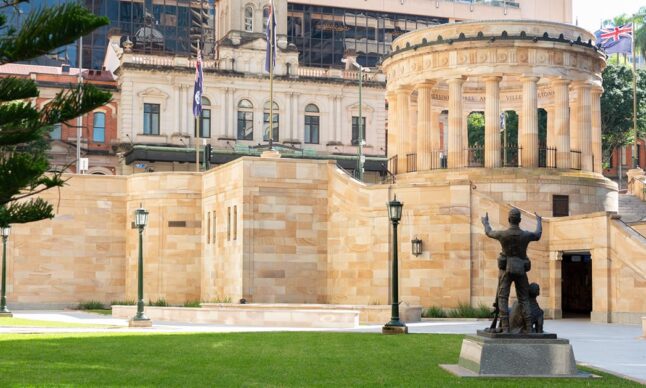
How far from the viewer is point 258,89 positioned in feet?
311

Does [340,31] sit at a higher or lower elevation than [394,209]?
higher

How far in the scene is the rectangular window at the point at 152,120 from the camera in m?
92.1

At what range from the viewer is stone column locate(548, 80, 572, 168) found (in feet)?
164

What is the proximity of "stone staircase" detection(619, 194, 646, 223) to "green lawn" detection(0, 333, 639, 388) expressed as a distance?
957 inches

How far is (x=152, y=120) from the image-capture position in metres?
92.2

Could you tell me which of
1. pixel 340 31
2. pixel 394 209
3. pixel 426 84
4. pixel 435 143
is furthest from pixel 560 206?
pixel 340 31

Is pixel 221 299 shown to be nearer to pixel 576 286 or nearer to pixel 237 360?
pixel 576 286

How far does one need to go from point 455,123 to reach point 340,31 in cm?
6944

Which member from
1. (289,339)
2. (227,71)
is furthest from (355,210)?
(227,71)

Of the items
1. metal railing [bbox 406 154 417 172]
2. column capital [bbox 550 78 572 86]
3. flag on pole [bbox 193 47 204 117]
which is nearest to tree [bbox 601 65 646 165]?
flag on pole [bbox 193 47 204 117]

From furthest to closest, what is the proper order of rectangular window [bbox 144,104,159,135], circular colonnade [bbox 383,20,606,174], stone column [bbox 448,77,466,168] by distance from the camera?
rectangular window [bbox 144,104,159,135], stone column [bbox 448,77,466,168], circular colonnade [bbox 383,20,606,174]

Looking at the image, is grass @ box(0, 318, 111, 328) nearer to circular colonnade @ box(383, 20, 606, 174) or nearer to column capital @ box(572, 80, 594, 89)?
circular colonnade @ box(383, 20, 606, 174)

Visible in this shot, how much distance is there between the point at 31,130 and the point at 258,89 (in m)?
75.9

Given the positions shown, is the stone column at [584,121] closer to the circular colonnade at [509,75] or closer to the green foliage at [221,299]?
the circular colonnade at [509,75]
